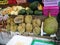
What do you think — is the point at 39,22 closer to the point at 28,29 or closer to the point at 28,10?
the point at 28,29

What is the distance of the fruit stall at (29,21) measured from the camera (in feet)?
6.53

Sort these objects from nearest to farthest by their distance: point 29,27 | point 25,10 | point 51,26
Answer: point 51,26 < point 29,27 < point 25,10

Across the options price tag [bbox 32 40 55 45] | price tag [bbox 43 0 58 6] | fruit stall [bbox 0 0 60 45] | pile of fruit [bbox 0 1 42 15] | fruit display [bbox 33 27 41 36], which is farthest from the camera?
pile of fruit [bbox 0 1 42 15]

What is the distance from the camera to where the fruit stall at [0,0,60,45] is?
1991 millimetres

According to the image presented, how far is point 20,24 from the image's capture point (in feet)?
7.37

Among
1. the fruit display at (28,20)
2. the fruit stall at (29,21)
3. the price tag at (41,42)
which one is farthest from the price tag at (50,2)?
the price tag at (41,42)

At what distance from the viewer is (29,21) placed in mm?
2236

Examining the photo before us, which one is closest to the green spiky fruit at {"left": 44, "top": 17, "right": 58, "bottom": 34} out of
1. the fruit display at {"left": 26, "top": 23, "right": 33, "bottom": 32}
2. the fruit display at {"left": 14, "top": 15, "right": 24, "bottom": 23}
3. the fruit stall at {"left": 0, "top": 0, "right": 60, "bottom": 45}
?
the fruit stall at {"left": 0, "top": 0, "right": 60, "bottom": 45}

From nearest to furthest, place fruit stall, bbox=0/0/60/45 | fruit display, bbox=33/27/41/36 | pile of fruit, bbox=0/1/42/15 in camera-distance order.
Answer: fruit stall, bbox=0/0/60/45 < fruit display, bbox=33/27/41/36 < pile of fruit, bbox=0/1/42/15

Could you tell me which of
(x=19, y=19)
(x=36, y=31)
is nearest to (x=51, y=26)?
(x=36, y=31)

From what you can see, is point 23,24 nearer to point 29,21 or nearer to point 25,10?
point 29,21

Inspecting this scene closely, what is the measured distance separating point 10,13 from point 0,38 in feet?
1.51

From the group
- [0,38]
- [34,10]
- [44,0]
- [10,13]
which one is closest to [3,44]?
[0,38]

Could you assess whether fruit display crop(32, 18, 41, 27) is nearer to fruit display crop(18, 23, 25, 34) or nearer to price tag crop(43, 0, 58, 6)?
fruit display crop(18, 23, 25, 34)
